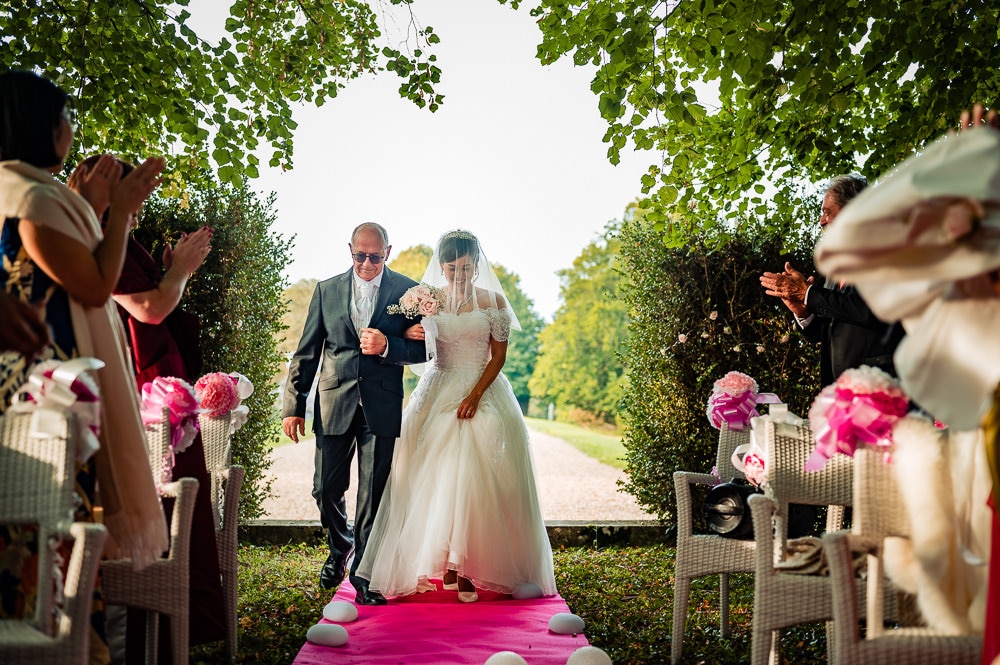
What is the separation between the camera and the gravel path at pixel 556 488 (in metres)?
12.6

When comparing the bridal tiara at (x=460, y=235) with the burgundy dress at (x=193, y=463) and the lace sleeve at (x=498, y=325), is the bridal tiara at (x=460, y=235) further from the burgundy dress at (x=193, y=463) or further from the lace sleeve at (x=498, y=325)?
the burgundy dress at (x=193, y=463)

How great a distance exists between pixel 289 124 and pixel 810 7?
3.44 meters

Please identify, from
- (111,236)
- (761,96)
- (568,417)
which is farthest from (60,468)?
(568,417)

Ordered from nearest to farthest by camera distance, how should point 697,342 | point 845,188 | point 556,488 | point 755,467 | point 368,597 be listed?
point 755,467 < point 845,188 < point 368,597 < point 697,342 < point 556,488

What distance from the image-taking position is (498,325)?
5879 mm

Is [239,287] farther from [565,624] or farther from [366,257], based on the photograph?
[565,624]

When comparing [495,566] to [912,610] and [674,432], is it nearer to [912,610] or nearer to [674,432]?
[674,432]

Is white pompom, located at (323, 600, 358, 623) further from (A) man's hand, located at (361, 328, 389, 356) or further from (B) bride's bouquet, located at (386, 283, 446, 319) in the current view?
(B) bride's bouquet, located at (386, 283, 446, 319)

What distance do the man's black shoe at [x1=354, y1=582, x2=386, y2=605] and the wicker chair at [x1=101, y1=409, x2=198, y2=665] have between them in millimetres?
2111

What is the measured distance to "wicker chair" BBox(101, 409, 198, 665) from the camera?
3.02 metres

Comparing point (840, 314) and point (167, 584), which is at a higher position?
point (840, 314)

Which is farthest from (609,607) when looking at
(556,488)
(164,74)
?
(556,488)

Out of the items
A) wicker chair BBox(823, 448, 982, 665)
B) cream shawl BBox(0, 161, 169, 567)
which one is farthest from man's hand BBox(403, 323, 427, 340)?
wicker chair BBox(823, 448, 982, 665)

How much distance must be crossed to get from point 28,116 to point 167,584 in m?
1.54
